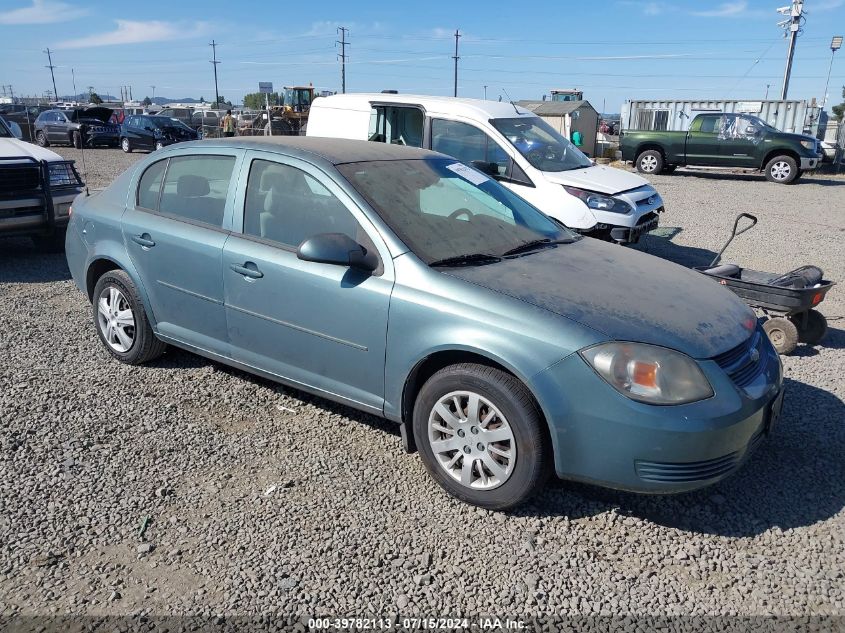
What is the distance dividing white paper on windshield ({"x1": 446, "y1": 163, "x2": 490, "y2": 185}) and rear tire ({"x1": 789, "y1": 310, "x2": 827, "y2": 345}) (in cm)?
289

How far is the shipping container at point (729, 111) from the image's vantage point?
75.6 ft

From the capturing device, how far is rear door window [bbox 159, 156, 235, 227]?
4148 millimetres

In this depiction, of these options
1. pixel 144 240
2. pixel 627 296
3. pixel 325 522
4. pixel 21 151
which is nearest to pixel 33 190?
pixel 21 151

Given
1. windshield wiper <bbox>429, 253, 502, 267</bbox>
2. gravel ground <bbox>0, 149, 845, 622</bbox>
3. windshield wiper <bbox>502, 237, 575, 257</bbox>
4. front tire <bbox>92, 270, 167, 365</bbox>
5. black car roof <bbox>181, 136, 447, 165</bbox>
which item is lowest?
gravel ground <bbox>0, 149, 845, 622</bbox>

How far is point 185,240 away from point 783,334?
443 centimetres

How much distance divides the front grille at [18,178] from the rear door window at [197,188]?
411 cm

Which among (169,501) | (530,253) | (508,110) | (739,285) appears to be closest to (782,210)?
(508,110)

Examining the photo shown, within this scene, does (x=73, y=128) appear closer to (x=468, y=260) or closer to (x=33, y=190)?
(x=33, y=190)

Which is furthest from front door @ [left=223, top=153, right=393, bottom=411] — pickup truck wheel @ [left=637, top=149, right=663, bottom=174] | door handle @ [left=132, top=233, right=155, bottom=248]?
pickup truck wheel @ [left=637, top=149, right=663, bottom=174]

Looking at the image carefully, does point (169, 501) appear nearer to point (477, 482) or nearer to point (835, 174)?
point (477, 482)

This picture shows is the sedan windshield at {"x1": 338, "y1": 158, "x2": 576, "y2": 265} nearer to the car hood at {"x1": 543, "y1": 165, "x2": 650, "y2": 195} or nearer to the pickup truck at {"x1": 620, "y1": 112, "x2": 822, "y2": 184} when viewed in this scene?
the car hood at {"x1": 543, "y1": 165, "x2": 650, "y2": 195}

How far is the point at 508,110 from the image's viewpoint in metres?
8.71

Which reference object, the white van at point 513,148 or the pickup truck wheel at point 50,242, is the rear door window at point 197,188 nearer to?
the white van at point 513,148

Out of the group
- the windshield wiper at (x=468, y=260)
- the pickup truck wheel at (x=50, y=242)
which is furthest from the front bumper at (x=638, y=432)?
the pickup truck wheel at (x=50, y=242)
